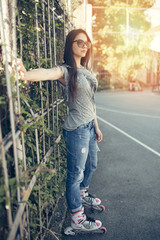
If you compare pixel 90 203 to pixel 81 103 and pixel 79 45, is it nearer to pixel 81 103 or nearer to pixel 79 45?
pixel 81 103

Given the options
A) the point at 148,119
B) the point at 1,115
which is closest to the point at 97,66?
the point at 148,119

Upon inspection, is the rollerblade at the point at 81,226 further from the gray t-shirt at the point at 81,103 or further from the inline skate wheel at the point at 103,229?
the gray t-shirt at the point at 81,103

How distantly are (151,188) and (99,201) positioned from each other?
3.20 feet

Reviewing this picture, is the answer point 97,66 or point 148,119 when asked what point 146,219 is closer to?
point 148,119

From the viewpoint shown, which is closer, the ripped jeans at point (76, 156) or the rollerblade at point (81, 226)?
the ripped jeans at point (76, 156)

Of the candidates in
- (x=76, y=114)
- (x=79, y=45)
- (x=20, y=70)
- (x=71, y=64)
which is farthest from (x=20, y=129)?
(x=79, y=45)

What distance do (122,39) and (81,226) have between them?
84.0 feet

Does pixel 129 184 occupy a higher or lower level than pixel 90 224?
lower

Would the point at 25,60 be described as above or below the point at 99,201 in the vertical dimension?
above

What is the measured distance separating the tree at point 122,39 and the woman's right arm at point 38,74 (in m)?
24.3

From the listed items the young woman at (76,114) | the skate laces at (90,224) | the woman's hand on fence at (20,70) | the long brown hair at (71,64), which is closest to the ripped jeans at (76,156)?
the young woman at (76,114)

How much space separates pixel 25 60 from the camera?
1.95 metres

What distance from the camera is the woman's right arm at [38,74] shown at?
159 cm

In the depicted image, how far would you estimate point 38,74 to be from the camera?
183 centimetres
